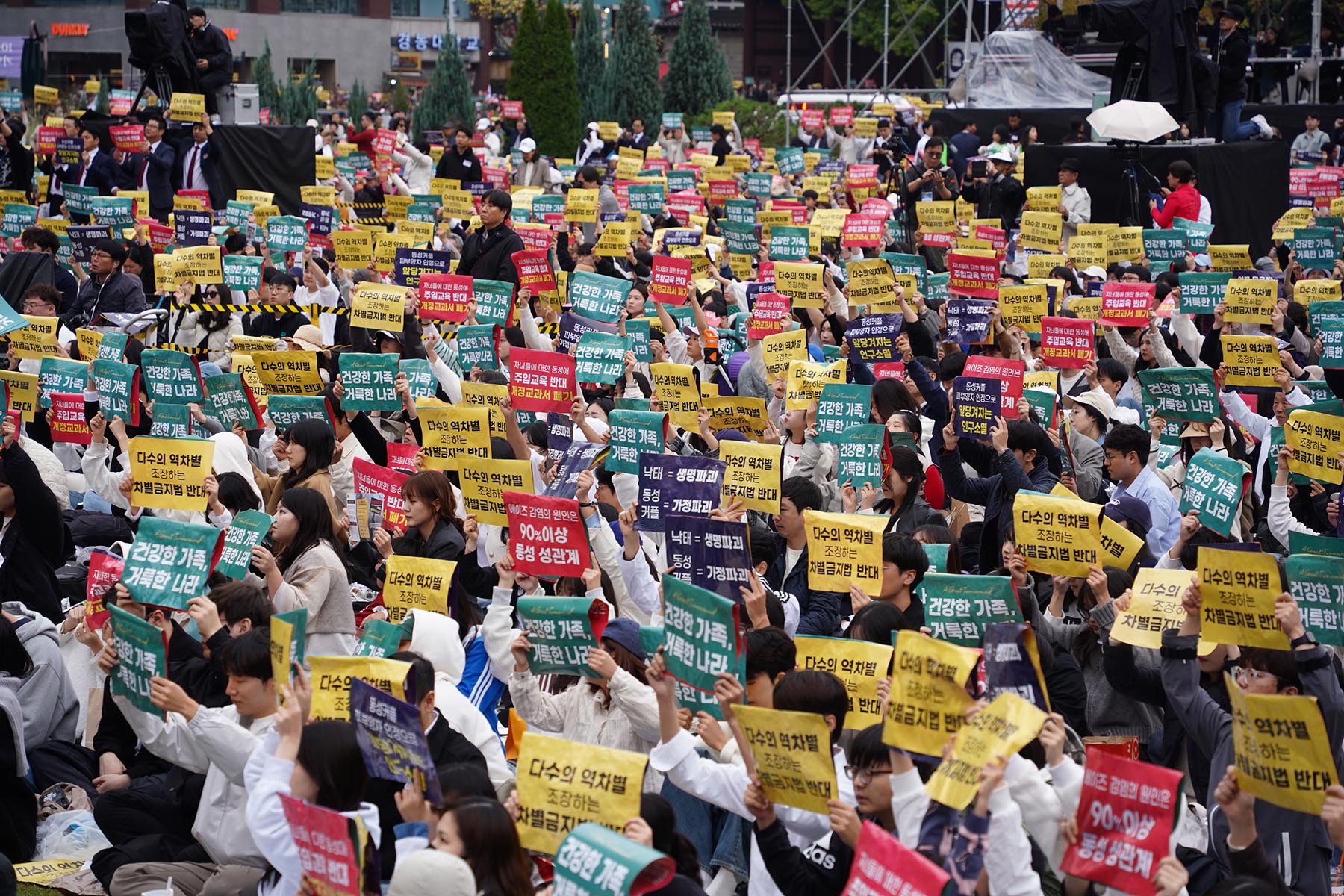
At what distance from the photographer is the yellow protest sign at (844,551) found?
6.88m

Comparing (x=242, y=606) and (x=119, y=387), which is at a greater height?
(x=119, y=387)

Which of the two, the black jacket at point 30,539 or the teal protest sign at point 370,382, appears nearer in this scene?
the black jacket at point 30,539

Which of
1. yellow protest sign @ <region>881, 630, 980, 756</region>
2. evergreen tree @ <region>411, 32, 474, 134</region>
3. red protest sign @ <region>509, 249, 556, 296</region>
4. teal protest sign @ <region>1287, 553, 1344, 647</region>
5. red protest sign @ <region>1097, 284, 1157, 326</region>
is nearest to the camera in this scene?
yellow protest sign @ <region>881, 630, 980, 756</region>

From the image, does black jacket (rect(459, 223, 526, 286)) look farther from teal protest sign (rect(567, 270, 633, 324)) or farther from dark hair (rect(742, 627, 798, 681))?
dark hair (rect(742, 627, 798, 681))

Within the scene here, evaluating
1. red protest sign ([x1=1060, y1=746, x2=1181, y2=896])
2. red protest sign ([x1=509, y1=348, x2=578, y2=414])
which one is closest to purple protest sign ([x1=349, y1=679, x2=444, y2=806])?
red protest sign ([x1=1060, y1=746, x2=1181, y2=896])

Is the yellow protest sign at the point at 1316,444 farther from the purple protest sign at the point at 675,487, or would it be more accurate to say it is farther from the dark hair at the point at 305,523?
the dark hair at the point at 305,523

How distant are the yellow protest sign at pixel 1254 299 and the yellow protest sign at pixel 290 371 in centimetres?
612

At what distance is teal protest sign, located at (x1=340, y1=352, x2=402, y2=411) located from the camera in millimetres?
9773

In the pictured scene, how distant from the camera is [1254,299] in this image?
468 inches

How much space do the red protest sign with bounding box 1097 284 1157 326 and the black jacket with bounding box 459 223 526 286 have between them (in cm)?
419

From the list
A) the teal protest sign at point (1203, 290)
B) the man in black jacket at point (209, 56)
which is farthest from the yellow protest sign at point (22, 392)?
the man in black jacket at point (209, 56)

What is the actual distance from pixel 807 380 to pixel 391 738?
17.3 feet

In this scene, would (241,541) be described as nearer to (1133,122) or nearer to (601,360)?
(601,360)

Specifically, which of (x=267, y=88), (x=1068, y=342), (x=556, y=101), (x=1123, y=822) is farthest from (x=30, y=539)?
(x=267, y=88)
